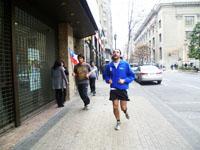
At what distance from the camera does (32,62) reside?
10.4 metres

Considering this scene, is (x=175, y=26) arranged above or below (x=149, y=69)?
above

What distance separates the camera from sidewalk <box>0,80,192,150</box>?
6.48 m

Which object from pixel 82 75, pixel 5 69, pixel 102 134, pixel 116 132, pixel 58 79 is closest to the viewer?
pixel 102 134

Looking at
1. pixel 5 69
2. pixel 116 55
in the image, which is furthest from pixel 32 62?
pixel 116 55

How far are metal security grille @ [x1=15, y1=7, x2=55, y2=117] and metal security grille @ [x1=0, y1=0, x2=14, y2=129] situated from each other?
0.73 m

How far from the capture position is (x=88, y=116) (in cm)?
997

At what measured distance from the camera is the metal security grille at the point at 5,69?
7.80m

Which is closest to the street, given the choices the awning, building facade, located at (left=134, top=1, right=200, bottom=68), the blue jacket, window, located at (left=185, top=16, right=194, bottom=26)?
the blue jacket

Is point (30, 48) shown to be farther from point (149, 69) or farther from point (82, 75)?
point (149, 69)

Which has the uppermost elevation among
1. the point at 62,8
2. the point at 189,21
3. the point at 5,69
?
the point at 189,21

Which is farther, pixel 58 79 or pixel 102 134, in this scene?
pixel 58 79

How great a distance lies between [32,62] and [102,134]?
3906 millimetres

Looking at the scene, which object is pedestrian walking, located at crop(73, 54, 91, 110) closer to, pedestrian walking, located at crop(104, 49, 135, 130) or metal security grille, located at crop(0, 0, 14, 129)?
pedestrian walking, located at crop(104, 49, 135, 130)

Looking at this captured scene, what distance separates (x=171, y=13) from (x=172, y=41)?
676 cm
